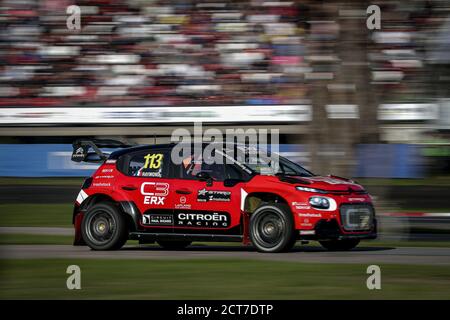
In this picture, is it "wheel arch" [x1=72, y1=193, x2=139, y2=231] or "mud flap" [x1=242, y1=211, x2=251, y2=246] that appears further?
"wheel arch" [x1=72, y1=193, x2=139, y2=231]

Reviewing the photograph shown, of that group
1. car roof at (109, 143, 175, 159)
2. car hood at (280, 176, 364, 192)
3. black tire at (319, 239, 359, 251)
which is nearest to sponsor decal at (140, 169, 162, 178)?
car roof at (109, 143, 175, 159)

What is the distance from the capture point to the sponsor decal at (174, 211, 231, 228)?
35.4ft

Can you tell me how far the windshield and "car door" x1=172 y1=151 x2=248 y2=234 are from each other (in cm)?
22

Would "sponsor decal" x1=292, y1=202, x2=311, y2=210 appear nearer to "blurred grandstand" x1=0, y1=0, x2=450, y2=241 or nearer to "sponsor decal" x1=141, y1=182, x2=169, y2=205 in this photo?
"sponsor decal" x1=141, y1=182, x2=169, y2=205

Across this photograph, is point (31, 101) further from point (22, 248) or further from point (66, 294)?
point (66, 294)

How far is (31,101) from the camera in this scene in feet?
89.8

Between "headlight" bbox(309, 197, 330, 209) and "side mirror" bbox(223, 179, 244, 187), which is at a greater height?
"side mirror" bbox(223, 179, 244, 187)

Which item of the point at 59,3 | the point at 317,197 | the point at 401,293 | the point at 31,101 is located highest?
the point at 59,3

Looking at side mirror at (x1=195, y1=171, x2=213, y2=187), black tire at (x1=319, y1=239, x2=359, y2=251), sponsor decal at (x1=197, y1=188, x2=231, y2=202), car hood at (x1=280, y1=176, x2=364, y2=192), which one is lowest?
black tire at (x1=319, y1=239, x2=359, y2=251)

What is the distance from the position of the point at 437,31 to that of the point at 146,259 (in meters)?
15.7

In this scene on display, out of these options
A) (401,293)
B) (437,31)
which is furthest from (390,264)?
(437,31)

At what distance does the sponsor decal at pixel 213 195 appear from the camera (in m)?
10.8

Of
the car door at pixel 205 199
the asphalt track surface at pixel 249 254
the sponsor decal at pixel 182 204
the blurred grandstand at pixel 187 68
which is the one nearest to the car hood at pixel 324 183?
the car door at pixel 205 199

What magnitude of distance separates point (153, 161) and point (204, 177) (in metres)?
0.82
